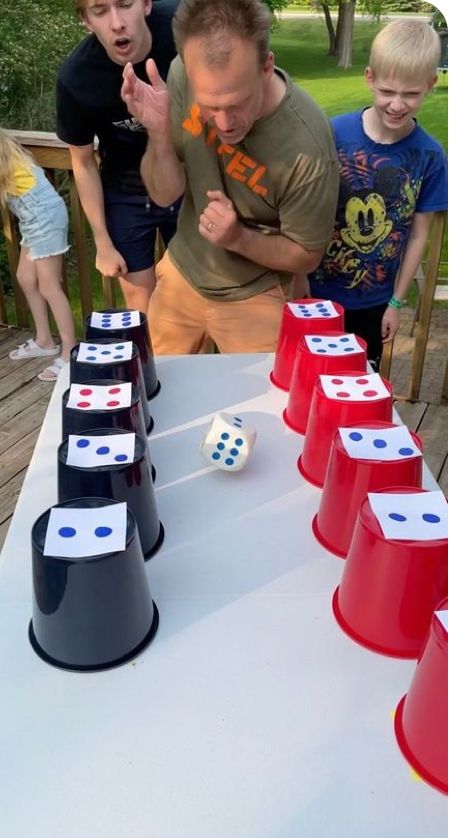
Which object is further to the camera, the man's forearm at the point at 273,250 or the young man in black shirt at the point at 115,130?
the young man in black shirt at the point at 115,130

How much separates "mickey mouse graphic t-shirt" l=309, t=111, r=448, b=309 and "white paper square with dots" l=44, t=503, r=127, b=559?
121 centimetres

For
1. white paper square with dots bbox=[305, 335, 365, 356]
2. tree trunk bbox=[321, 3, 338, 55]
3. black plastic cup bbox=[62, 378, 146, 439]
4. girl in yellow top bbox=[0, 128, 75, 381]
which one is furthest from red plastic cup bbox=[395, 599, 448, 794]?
tree trunk bbox=[321, 3, 338, 55]

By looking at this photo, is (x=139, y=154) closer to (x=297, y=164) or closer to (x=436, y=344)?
(x=297, y=164)

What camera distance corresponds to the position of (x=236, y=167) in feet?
4.95

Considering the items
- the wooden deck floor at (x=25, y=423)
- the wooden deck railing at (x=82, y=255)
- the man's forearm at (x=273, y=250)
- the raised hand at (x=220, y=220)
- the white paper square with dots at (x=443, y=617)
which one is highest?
the raised hand at (x=220, y=220)

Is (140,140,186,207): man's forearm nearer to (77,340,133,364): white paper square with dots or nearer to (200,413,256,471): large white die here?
(77,340,133,364): white paper square with dots

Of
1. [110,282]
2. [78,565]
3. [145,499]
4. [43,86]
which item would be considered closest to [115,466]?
[145,499]

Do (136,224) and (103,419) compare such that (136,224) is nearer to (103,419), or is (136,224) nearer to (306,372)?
A: (306,372)

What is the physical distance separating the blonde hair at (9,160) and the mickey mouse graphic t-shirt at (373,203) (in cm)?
130

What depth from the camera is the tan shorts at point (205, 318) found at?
1731 mm

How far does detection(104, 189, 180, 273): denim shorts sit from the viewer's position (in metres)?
2.15

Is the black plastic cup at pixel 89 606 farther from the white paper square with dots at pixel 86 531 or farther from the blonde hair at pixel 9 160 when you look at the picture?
the blonde hair at pixel 9 160

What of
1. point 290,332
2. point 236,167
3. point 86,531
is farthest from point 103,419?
point 236,167

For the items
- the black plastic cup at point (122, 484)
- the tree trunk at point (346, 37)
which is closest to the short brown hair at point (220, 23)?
the black plastic cup at point (122, 484)
